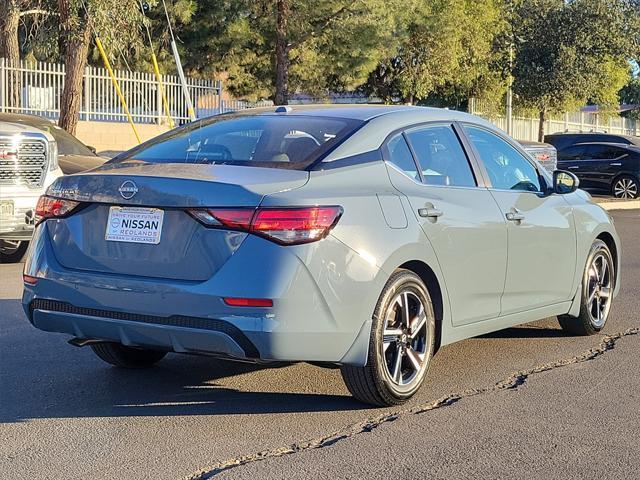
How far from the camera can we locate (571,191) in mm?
6996

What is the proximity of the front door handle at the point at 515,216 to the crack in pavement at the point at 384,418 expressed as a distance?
3.10 feet

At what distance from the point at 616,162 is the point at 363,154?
21235mm

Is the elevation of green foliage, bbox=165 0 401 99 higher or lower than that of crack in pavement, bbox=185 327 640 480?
higher

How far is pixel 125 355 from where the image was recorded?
20.1 ft

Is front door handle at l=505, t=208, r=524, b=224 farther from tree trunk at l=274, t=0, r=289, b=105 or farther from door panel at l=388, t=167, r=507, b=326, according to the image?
tree trunk at l=274, t=0, r=289, b=105

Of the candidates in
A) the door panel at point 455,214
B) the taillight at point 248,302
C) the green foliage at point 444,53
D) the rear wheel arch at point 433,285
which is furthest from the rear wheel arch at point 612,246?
the green foliage at point 444,53

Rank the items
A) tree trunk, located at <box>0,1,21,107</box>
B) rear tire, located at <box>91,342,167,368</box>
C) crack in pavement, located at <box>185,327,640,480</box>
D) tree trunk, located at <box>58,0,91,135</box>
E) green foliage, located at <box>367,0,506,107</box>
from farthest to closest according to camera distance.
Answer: green foliage, located at <box>367,0,506,107</box> < tree trunk, located at <box>0,1,21,107</box> < tree trunk, located at <box>58,0,91,135</box> < rear tire, located at <box>91,342,167,368</box> < crack in pavement, located at <box>185,327,640,480</box>

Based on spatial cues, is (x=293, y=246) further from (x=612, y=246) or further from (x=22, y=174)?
(x=22, y=174)

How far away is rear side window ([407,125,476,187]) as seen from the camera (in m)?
5.82

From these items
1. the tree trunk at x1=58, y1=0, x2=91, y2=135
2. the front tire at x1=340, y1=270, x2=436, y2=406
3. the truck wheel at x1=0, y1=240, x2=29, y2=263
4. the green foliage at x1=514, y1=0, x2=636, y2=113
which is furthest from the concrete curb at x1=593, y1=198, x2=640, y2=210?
the front tire at x1=340, y1=270, x2=436, y2=406

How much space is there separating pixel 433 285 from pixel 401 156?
75cm

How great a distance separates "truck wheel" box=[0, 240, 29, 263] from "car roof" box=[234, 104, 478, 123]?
594 centimetres

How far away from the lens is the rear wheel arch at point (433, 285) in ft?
17.8

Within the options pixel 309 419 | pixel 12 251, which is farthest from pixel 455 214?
pixel 12 251
